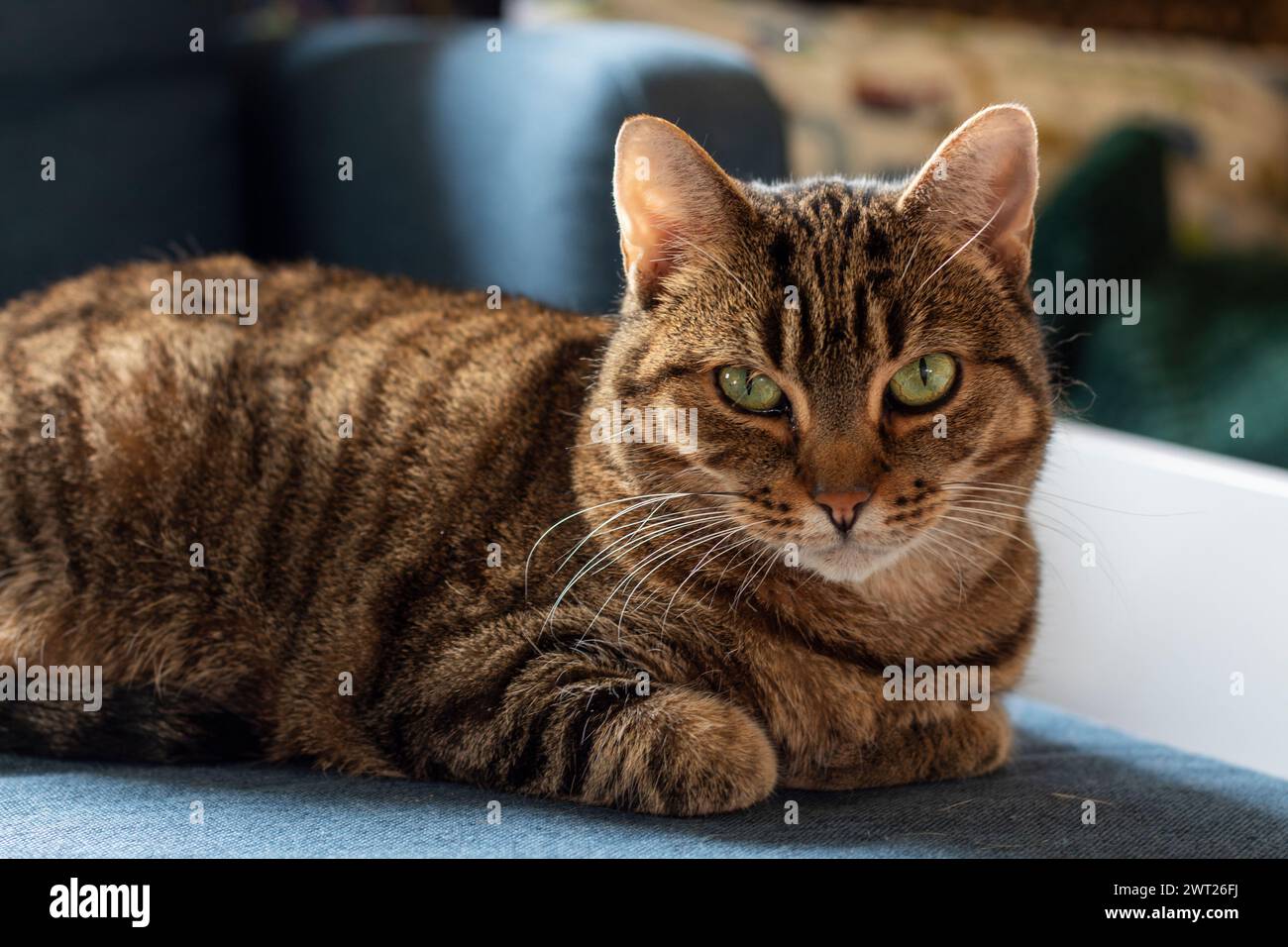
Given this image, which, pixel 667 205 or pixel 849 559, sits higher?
pixel 667 205

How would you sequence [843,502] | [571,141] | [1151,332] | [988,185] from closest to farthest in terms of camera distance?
[843,502] < [988,185] < [571,141] < [1151,332]

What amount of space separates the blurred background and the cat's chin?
1.31ft

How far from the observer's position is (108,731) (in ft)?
4.39

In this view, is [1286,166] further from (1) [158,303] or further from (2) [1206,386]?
(1) [158,303]

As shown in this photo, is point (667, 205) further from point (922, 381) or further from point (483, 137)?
point (483, 137)


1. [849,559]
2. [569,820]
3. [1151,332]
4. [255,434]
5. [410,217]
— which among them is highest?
[410,217]

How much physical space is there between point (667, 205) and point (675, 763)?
21.3 inches

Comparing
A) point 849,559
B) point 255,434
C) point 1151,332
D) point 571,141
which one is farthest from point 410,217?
point 1151,332

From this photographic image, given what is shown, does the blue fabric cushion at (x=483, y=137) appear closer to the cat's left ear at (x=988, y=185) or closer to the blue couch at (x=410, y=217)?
the blue couch at (x=410, y=217)

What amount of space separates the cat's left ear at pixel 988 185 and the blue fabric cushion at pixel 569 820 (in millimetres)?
535

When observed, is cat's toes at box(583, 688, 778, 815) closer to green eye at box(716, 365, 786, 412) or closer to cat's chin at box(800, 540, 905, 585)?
cat's chin at box(800, 540, 905, 585)

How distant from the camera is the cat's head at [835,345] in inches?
47.4

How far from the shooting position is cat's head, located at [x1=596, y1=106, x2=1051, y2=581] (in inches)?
47.4

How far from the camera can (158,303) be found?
1585 mm
